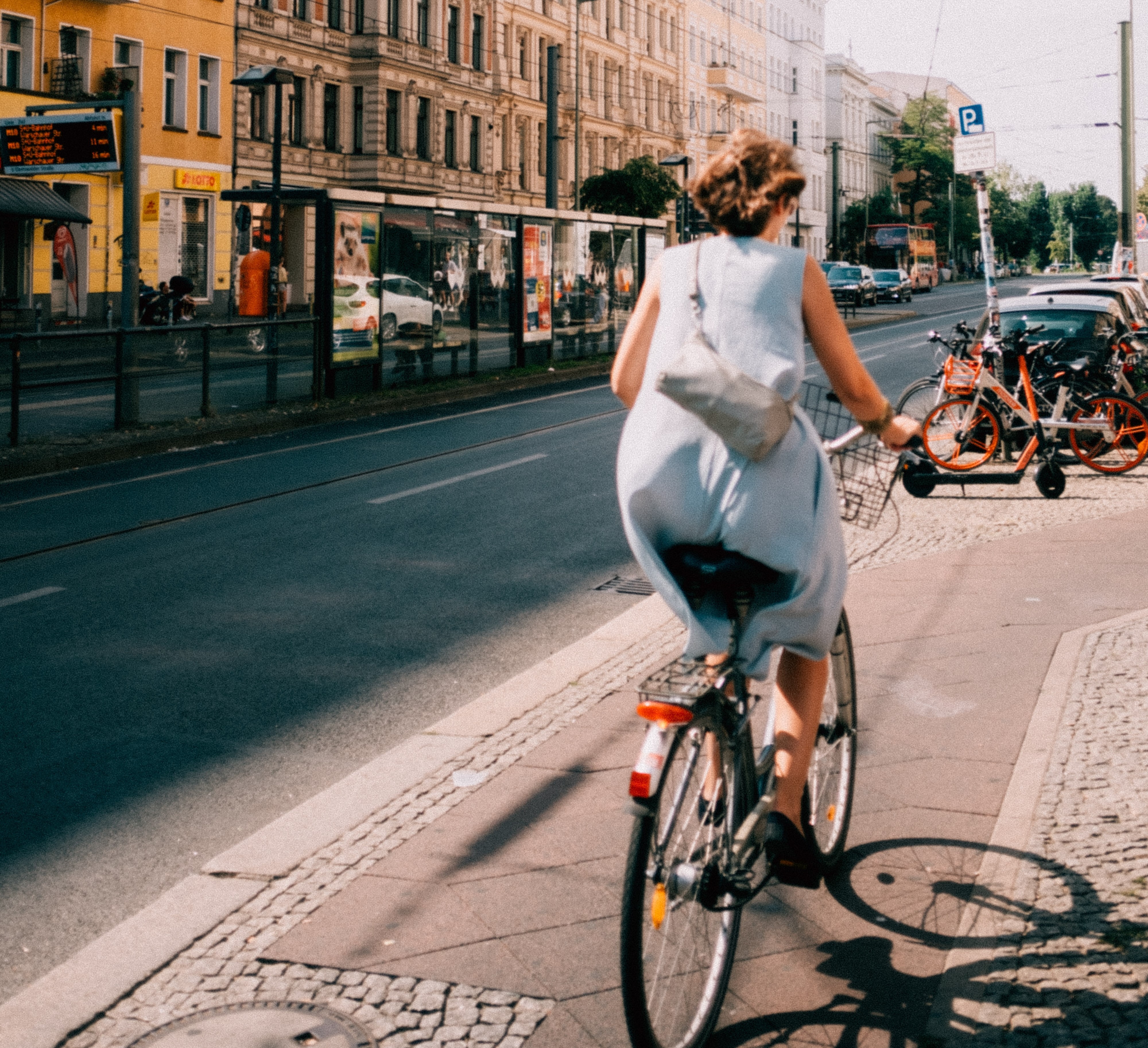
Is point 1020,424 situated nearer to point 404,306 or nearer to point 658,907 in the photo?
point 658,907

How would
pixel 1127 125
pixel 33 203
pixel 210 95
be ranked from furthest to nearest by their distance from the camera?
pixel 210 95 < pixel 33 203 < pixel 1127 125

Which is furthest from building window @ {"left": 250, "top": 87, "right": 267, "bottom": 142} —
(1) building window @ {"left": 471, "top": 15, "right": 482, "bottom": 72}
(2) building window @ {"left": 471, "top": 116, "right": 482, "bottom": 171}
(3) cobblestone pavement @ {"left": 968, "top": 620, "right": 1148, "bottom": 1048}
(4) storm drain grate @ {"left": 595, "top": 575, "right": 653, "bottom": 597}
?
(3) cobblestone pavement @ {"left": 968, "top": 620, "right": 1148, "bottom": 1048}

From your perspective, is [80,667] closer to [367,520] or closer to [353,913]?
[353,913]

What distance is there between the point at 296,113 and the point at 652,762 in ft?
154

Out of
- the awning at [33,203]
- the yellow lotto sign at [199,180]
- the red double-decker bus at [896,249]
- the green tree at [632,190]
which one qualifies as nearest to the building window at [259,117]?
the yellow lotto sign at [199,180]

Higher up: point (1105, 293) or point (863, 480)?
point (1105, 293)

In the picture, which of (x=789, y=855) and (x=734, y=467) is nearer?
(x=734, y=467)

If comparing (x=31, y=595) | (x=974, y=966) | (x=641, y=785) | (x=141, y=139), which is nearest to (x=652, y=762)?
(x=641, y=785)

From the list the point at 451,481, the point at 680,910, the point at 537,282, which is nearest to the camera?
the point at 680,910

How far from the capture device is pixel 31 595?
8.32 m

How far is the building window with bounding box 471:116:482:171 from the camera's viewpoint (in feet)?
190

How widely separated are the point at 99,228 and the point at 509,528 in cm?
3147

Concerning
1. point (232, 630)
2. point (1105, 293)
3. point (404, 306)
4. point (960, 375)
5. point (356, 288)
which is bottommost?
point (232, 630)

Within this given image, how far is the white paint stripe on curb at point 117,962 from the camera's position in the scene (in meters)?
3.41
